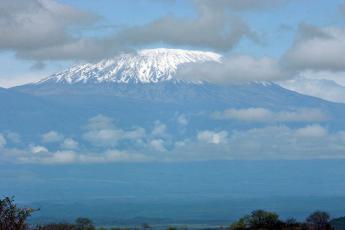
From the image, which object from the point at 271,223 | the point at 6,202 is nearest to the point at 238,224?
the point at 271,223

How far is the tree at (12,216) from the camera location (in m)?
40.8

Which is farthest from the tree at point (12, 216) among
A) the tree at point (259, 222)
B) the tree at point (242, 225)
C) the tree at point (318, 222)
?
the tree at point (242, 225)

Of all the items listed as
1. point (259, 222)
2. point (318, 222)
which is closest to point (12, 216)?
point (318, 222)

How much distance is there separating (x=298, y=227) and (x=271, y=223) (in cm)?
1106

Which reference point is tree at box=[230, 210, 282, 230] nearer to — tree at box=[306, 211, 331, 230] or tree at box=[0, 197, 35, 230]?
tree at box=[306, 211, 331, 230]

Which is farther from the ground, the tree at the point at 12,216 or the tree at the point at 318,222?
the tree at the point at 318,222

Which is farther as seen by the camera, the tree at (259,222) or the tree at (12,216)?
the tree at (259,222)

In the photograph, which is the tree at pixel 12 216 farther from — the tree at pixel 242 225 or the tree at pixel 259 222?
the tree at pixel 242 225

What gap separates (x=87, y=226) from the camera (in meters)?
141

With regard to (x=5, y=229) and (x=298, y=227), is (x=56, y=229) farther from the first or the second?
(x=5, y=229)

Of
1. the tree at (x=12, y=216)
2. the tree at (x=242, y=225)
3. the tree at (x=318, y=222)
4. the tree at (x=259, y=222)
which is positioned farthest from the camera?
the tree at (x=242, y=225)

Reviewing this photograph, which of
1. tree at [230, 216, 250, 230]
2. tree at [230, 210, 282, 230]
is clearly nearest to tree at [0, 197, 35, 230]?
tree at [230, 210, 282, 230]

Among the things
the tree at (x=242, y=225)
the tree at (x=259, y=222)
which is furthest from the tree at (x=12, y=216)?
the tree at (x=242, y=225)

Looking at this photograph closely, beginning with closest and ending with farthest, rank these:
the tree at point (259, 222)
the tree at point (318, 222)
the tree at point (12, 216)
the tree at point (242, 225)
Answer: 1. the tree at point (12, 216)
2. the tree at point (318, 222)
3. the tree at point (259, 222)
4. the tree at point (242, 225)
